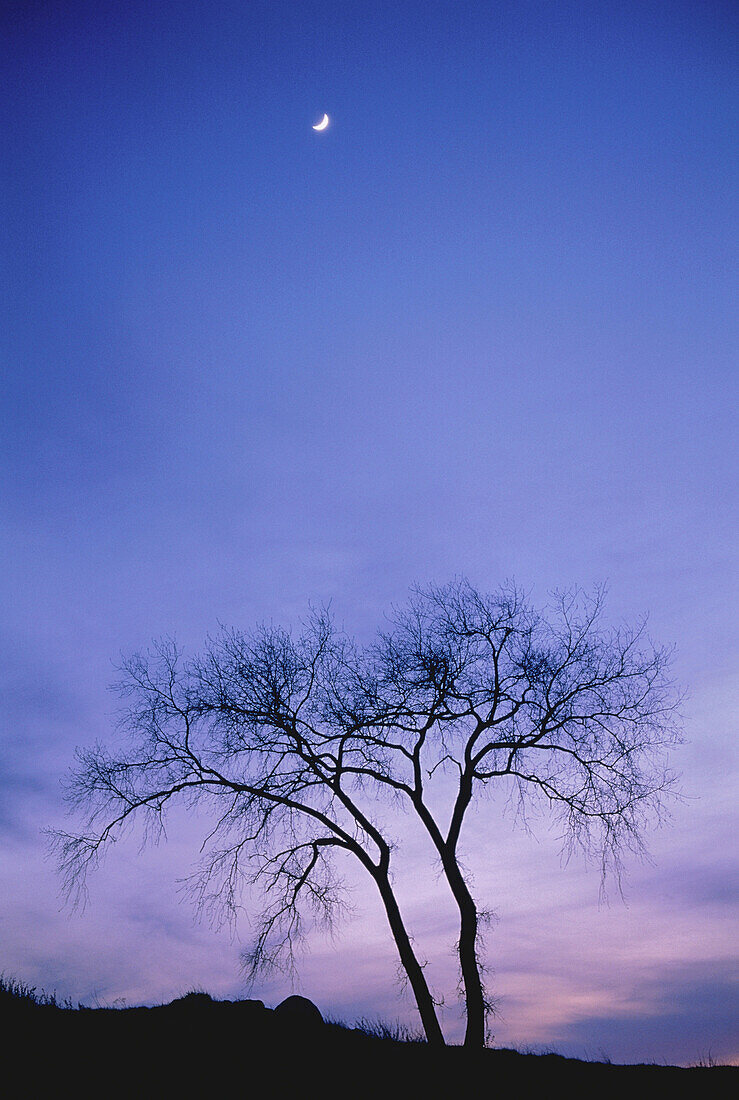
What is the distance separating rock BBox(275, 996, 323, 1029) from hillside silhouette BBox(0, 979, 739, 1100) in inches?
1.1

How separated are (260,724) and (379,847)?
3.92m

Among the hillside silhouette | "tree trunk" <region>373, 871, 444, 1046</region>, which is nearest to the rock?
the hillside silhouette

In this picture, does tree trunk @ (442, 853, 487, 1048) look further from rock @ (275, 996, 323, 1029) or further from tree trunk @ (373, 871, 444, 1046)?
rock @ (275, 996, 323, 1029)

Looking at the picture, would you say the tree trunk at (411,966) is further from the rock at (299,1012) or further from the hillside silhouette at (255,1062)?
the rock at (299,1012)

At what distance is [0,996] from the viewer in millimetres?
13352

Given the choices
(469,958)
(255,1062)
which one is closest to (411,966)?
(469,958)

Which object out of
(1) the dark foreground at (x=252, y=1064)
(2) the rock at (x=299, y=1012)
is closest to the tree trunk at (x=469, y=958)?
(1) the dark foreground at (x=252, y=1064)

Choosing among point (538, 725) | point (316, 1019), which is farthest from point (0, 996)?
point (538, 725)

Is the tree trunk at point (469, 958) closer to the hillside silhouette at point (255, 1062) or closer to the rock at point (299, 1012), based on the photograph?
the hillside silhouette at point (255, 1062)

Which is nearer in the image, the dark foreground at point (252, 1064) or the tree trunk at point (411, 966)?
the dark foreground at point (252, 1064)

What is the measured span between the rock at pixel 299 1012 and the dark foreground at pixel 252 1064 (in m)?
0.07

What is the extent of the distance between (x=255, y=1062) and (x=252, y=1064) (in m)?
0.15

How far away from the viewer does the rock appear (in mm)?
14477

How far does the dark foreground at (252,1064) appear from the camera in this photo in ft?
33.4
